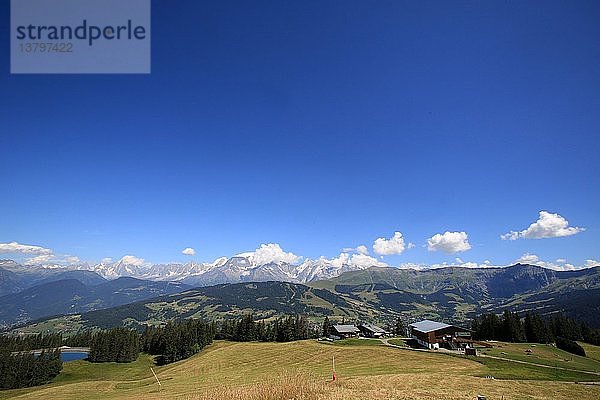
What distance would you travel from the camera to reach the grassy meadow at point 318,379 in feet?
45.0

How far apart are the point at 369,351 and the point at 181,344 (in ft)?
213

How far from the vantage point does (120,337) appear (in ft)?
361

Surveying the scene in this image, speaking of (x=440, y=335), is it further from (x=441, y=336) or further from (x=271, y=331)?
(x=271, y=331)

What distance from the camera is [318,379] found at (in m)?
21.8

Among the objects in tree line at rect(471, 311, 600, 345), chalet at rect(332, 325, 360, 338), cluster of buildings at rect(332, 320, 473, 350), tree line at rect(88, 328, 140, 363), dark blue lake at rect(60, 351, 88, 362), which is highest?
cluster of buildings at rect(332, 320, 473, 350)

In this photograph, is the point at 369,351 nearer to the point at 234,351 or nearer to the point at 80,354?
the point at 234,351

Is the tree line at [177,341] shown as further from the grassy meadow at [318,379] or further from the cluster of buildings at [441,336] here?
the cluster of buildings at [441,336]

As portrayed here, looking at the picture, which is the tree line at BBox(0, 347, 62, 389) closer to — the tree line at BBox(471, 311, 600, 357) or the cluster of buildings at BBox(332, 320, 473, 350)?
the cluster of buildings at BBox(332, 320, 473, 350)

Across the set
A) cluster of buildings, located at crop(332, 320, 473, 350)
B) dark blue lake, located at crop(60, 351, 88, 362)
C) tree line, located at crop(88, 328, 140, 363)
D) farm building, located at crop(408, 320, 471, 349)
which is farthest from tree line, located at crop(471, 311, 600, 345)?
dark blue lake, located at crop(60, 351, 88, 362)

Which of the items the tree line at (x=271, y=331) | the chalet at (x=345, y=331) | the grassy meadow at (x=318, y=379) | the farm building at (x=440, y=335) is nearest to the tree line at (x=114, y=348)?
the grassy meadow at (x=318, y=379)

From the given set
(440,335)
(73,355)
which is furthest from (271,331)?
(73,355)

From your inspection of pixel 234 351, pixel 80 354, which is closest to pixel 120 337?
pixel 80 354

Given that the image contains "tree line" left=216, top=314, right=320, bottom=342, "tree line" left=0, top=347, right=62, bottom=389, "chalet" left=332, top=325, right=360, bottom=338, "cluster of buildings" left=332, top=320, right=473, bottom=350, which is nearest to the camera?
"cluster of buildings" left=332, top=320, right=473, bottom=350

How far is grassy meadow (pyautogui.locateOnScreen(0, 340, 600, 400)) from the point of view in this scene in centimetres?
1372
